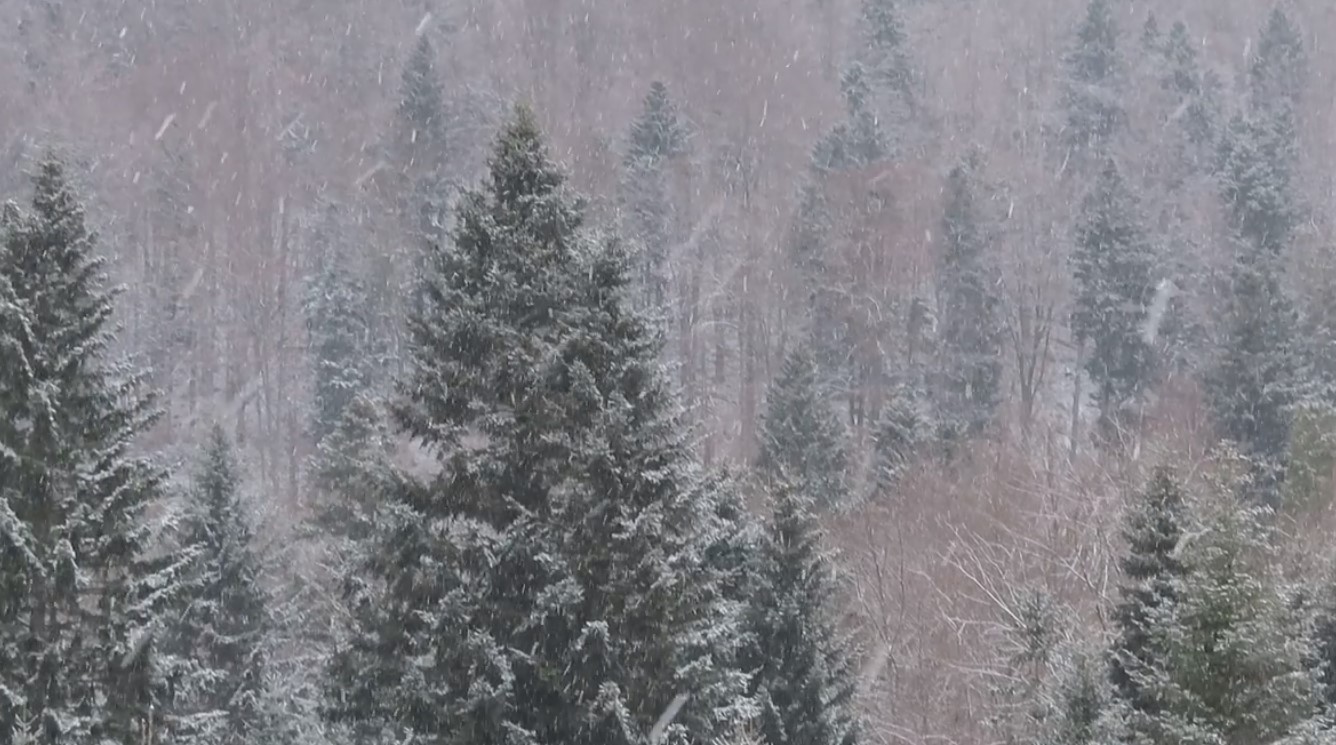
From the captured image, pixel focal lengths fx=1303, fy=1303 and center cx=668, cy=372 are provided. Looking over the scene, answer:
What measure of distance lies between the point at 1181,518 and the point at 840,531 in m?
15.9

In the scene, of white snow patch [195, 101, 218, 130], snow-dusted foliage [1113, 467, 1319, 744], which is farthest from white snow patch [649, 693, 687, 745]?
white snow patch [195, 101, 218, 130]

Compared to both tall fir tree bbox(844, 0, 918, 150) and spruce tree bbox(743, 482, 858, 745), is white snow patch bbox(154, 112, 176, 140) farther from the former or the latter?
spruce tree bbox(743, 482, 858, 745)

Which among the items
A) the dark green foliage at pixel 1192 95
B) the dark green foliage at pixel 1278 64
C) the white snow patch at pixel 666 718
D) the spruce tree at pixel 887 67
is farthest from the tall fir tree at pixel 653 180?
the white snow patch at pixel 666 718

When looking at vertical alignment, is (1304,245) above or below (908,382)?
above

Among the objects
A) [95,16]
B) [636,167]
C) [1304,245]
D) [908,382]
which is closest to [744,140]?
[636,167]

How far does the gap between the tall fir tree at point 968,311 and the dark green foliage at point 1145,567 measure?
1209 inches

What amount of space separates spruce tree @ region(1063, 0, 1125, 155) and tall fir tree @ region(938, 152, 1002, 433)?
16.6 meters

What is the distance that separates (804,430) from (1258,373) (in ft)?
36.6

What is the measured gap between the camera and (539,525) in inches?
474

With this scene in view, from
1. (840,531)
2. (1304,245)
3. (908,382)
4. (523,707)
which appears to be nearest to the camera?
(523,707)

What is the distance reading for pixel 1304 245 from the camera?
142 ft

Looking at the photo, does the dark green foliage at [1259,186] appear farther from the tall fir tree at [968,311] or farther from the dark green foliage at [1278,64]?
the dark green foliage at [1278,64]

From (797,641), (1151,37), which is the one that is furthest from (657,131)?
(797,641)

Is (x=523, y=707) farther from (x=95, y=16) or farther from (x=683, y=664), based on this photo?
(x=95, y=16)
